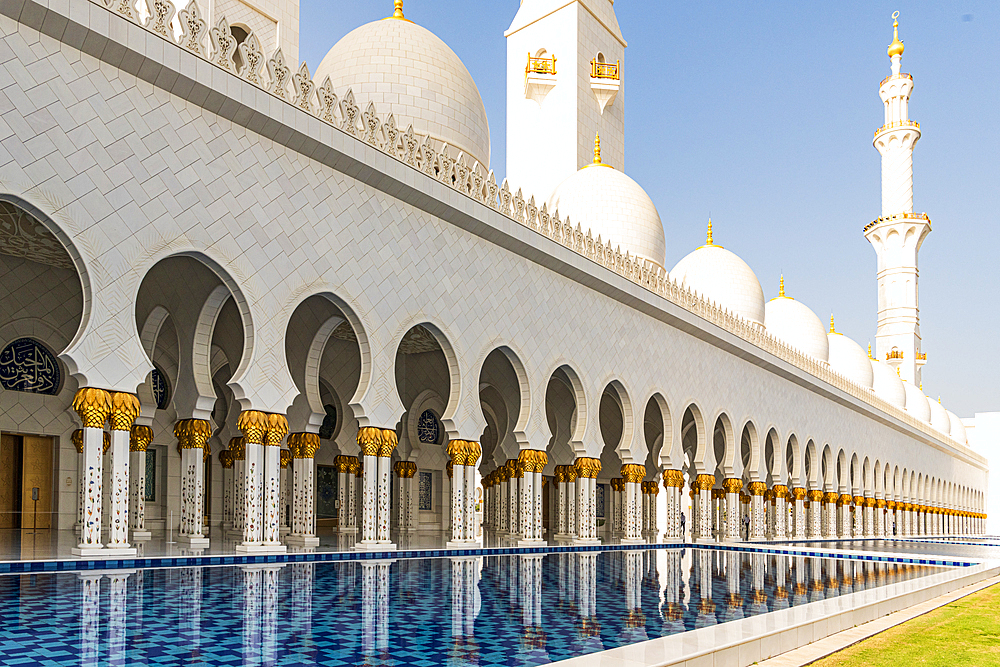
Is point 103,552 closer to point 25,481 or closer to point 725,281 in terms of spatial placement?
point 25,481

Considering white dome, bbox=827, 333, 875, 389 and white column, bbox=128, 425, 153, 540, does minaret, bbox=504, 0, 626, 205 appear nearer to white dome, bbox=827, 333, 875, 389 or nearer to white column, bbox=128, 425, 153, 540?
white dome, bbox=827, 333, 875, 389

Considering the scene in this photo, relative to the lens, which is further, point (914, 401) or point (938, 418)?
point (938, 418)

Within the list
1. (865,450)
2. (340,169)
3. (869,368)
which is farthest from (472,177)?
(869,368)

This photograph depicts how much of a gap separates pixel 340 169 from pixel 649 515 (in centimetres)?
1126

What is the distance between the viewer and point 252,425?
322 inches

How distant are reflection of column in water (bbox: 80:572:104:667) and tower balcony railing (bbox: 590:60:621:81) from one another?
16914 mm

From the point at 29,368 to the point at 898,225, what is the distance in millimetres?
28618

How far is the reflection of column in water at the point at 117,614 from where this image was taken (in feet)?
12.6

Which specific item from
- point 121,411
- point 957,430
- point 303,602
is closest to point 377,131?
point 121,411

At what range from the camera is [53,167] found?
261 inches

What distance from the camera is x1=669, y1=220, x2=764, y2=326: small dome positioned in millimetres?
20219

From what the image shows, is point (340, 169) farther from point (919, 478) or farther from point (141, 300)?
point (919, 478)

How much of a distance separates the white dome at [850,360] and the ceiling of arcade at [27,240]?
75.9ft

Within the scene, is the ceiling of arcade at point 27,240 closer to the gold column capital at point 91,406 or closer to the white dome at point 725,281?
the gold column capital at point 91,406
